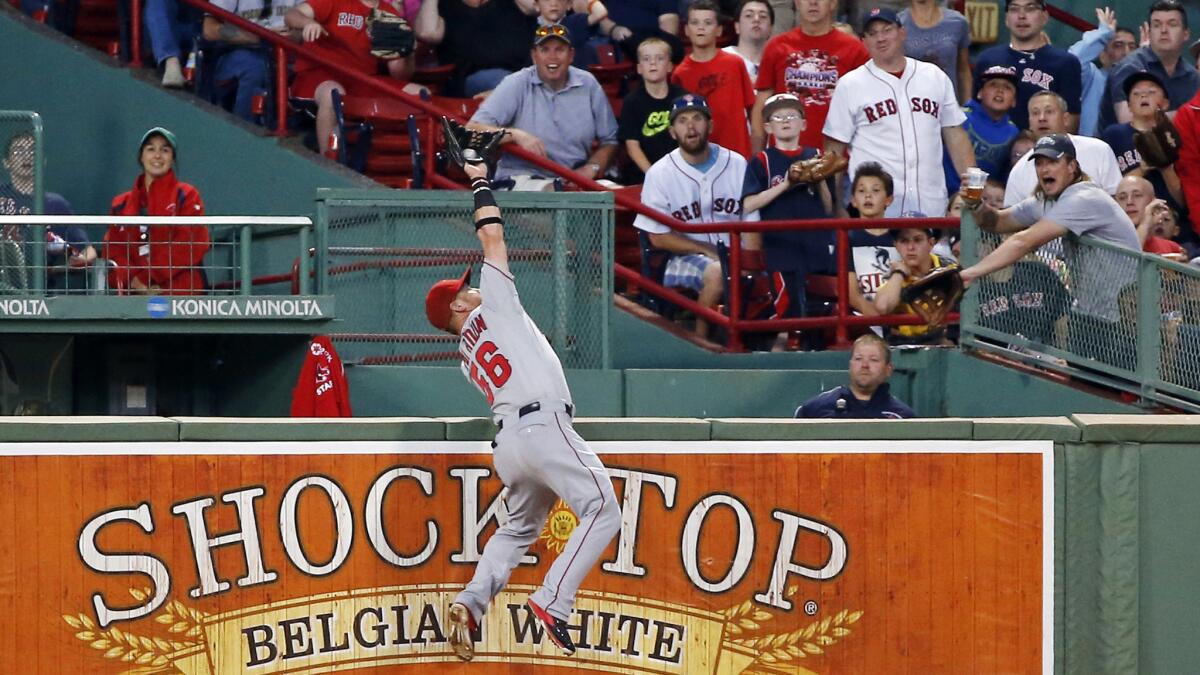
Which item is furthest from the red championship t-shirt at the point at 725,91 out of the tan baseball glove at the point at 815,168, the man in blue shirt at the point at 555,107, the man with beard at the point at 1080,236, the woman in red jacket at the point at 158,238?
the woman in red jacket at the point at 158,238

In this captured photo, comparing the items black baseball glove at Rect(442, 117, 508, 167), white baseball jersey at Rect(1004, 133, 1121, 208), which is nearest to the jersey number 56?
black baseball glove at Rect(442, 117, 508, 167)

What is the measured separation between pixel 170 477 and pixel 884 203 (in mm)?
5457

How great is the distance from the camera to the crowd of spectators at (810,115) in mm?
12562

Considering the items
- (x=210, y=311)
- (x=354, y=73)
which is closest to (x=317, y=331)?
(x=210, y=311)

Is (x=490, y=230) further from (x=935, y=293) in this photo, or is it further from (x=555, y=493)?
(x=935, y=293)

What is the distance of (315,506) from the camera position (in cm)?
906

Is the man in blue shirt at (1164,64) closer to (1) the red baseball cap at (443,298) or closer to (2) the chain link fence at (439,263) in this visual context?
(2) the chain link fence at (439,263)

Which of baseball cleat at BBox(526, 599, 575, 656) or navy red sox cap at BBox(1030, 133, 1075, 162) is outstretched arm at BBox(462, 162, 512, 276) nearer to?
baseball cleat at BBox(526, 599, 575, 656)

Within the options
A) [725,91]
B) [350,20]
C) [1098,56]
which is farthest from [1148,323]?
[350,20]

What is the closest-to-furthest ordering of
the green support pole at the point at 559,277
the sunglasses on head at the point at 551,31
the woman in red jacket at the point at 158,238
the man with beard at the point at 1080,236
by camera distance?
the man with beard at the point at 1080,236, the woman in red jacket at the point at 158,238, the green support pole at the point at 559,277, the sunglasses on head at the point at 551,31

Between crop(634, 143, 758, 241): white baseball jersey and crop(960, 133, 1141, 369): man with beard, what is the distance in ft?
6.18

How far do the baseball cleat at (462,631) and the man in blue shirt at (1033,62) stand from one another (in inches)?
276

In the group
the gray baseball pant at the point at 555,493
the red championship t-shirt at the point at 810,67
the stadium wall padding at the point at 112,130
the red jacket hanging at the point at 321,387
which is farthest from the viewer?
the stadium wall padding at the point at 112,130

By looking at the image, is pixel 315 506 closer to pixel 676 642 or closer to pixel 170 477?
pixel 170 477
